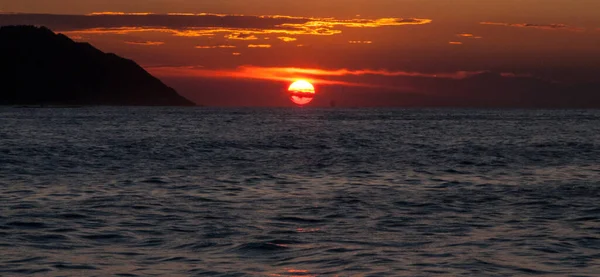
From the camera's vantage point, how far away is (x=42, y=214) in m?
20.3

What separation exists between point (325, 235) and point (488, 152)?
37302 millimetres

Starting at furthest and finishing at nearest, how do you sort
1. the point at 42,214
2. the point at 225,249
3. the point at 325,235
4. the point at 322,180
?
the point at 322,180
the point at 42,214
the point at 325,235
the point at 225,249

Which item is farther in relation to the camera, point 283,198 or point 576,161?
point 576,161

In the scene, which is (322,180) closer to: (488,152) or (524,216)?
(524,216)

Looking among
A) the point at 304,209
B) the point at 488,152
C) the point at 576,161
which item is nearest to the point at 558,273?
the point at 304,209

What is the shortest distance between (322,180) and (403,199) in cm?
743

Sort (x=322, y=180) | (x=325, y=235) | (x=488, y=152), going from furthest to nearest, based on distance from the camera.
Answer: (x=488, y=152), (x=322, y=180), (x=325, y=235)

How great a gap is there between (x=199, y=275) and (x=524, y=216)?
10.2m

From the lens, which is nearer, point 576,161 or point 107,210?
point 107,210

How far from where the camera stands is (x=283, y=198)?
24562 millimetres

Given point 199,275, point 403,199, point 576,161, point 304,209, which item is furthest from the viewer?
point 576,161

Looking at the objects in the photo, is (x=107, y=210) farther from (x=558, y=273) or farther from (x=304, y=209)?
(x=558, y=273)

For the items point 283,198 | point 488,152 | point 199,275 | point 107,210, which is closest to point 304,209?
point 283,198

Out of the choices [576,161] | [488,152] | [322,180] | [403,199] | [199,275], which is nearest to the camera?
[199,275]
